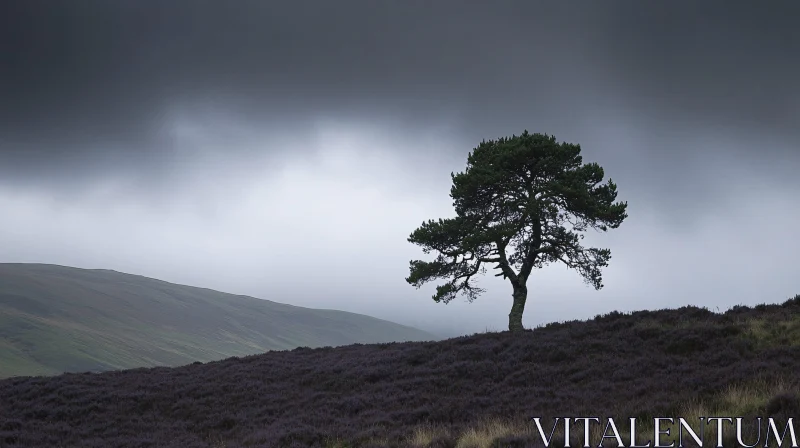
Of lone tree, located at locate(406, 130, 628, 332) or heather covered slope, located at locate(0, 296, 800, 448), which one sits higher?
lone tree, located at locate(406, 130, 628, 332)

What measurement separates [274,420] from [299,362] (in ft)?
31.7

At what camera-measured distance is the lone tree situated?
2678cm

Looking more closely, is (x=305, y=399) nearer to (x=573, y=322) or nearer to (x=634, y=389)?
(x=634, y=389)

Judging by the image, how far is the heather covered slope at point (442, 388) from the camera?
1260 centimetres

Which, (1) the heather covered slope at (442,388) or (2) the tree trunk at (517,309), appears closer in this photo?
(1) the heather covered slope at (442,388)

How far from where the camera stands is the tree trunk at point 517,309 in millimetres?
26970

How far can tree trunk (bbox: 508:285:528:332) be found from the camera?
88.5ft

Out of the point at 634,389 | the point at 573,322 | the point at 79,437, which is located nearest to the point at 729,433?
the point at 634,389

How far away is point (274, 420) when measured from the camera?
15.8m

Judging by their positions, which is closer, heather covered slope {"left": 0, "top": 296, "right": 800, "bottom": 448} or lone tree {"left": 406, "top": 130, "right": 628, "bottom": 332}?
heather covered slope {"left": 0, "top": 296, "right": 800, "bottom": 448}

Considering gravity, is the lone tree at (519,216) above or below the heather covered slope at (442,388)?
above

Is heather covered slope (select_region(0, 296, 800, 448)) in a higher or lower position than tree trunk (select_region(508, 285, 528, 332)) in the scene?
lower

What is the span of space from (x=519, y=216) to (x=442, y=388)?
496 inches

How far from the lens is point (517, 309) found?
2720 centimetres
